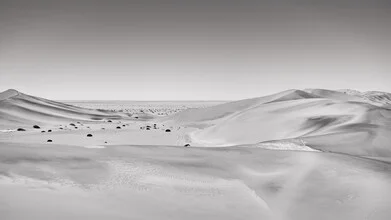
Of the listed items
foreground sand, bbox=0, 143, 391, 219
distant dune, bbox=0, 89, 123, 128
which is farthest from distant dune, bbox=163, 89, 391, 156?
distant dune, bbox=0, 89, 123, 128

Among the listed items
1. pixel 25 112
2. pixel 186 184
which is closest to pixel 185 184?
pixel 186 184

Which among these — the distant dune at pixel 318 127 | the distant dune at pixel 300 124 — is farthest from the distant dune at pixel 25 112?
the distant dune at pixel 318 127

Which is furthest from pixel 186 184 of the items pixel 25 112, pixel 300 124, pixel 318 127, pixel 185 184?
pixel 25 112

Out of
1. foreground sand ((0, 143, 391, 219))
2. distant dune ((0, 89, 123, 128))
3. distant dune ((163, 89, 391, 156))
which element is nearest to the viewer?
foreground sand ((0, 143, 391, 219))

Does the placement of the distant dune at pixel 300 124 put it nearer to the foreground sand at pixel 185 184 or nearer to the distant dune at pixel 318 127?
the distant dune at pixel 318 127

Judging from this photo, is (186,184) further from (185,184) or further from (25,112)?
(25,112)

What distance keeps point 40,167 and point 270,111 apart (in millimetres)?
8832

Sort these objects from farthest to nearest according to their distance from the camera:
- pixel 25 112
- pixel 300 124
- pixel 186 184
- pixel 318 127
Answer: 1. pixel 25 112
2. pixel 300 124
3. pixel 318 127
4. pixel 186 184

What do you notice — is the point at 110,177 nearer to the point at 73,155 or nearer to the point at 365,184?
the point at 73,155

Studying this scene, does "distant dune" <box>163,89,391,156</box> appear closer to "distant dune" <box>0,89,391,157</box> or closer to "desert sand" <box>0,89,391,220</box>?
"distant dune" <box>0,89,391,157</box>

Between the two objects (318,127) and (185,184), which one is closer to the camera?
(185,184)

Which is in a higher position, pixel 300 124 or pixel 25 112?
pixel 300 124

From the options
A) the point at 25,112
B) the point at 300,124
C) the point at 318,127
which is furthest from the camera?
the point at 25,112

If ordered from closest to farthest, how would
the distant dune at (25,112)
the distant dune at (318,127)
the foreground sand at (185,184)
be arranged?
the foreground sand at (185,184), the distant dune at (318,127), the distant dune at (25,112)
